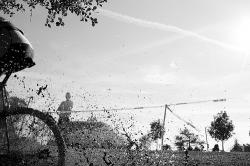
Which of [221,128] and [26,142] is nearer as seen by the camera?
[26,142]

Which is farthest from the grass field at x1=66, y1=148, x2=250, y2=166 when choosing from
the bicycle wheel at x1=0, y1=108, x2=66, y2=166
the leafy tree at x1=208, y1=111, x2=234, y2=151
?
the leafy tree at x1=208, y1=111, x2=234, y2=151

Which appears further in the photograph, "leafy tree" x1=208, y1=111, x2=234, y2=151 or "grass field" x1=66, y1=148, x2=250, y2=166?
"leafy tree" x1=208, y1=111, x2=234, y2=151

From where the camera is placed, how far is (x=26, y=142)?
238 inches

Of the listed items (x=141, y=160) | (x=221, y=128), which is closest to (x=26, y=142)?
(x=141, y=160)

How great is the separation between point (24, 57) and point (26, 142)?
1569 mm

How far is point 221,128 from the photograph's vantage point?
56.8m

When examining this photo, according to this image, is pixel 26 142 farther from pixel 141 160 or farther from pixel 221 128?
pixel 221 128

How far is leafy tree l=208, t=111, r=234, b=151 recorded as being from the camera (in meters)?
55.7

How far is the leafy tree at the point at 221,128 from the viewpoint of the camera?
2192 inches

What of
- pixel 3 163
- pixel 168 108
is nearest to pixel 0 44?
pixel 3 163

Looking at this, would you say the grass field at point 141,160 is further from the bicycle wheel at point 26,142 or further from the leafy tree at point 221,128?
the leafy tree at point 221,128

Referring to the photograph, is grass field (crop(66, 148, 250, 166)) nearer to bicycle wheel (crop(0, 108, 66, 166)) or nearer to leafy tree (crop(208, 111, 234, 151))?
bicycle wheel (crop(0, 108, 66, 166))

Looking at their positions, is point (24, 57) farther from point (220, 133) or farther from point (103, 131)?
point (220, 133)

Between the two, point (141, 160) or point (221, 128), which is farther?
point (221, 128)
